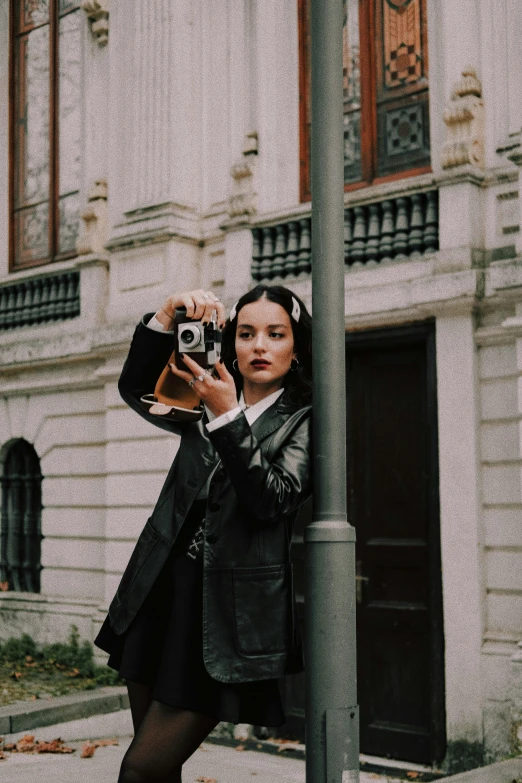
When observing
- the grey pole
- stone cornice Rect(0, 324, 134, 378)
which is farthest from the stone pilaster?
the grey pole

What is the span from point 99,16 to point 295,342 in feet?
28.3

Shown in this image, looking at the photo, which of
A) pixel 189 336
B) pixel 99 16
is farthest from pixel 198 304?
pixel 99 16

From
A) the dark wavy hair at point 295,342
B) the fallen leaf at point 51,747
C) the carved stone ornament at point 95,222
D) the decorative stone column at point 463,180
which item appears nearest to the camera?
the dark wavy hair at point 295,342

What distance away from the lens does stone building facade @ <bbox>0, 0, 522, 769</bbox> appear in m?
7.29

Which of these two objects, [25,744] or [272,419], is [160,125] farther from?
[272,419]

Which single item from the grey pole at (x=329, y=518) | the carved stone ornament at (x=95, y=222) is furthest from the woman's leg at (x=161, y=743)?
the carved stone ornament at (x=95, y=222)

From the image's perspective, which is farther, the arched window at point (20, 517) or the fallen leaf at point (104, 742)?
the arched window at point (20, 517)

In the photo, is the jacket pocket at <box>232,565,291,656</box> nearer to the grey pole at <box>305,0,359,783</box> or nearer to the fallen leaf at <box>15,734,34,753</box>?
the grey pole at <box>305,0,359,783</box>

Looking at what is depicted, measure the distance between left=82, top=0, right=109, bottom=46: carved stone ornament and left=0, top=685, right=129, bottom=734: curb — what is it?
6.72m

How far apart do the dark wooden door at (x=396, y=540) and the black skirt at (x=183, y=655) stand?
14.8ft

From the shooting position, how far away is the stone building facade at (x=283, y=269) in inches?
287

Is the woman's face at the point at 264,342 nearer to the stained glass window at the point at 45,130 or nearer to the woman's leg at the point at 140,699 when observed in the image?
the woman's leg at the point at 140,699

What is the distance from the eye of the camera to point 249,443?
9.41ft

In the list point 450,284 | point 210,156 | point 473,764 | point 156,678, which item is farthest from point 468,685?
point 210,156
